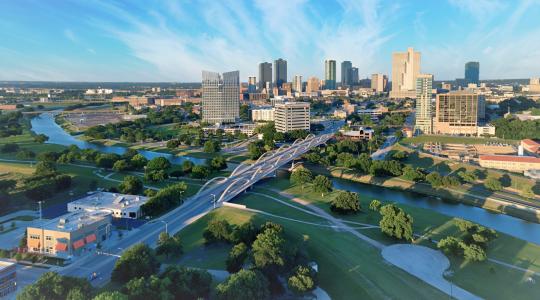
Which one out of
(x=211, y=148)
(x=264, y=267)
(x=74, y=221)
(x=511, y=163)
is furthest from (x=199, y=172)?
(x=511, y=163)

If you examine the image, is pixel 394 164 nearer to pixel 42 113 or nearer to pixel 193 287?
pixel 193 287

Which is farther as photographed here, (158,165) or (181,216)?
(158,165)

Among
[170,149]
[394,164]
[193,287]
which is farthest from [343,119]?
[193,287]

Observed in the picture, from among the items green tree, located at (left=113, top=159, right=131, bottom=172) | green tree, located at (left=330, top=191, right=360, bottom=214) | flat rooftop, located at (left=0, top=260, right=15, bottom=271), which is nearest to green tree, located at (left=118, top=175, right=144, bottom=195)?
green tree, located at (left=113, top=159, right=131, bottom=172)

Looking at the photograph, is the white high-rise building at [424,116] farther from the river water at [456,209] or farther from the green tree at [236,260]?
the green tree at [236,260]

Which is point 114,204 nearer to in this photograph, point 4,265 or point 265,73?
point 4,265
